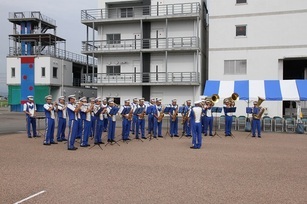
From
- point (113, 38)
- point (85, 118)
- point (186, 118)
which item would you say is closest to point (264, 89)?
point (186, 118)

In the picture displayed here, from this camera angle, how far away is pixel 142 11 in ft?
109

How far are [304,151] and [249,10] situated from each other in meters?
20.1

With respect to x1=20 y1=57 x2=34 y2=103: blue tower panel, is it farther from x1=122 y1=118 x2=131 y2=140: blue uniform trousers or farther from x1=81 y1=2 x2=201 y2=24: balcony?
x1=122 y1=118 x2=131 y2=140: blue uniform trousers

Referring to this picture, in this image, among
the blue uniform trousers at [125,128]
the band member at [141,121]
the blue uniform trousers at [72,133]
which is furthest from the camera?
the band member at [141,121]

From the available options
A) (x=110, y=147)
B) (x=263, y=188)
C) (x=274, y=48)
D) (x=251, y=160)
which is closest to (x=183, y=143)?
(x=110, y=147)

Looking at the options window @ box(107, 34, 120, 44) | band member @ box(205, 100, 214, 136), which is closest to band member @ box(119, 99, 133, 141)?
band member @ box(205, 100, 214, 136)

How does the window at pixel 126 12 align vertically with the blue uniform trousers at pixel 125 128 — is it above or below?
above

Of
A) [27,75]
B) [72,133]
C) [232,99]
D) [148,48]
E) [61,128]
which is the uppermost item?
[148,48]

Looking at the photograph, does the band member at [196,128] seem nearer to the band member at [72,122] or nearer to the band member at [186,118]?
the band member at [186,118]

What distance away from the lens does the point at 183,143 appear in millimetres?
14008

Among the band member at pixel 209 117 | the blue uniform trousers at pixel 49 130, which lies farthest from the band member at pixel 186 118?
the blue uniform trousers at pixel 49 130

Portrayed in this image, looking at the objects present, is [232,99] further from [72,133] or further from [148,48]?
[148,48]

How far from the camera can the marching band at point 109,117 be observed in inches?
487

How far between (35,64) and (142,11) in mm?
14744
